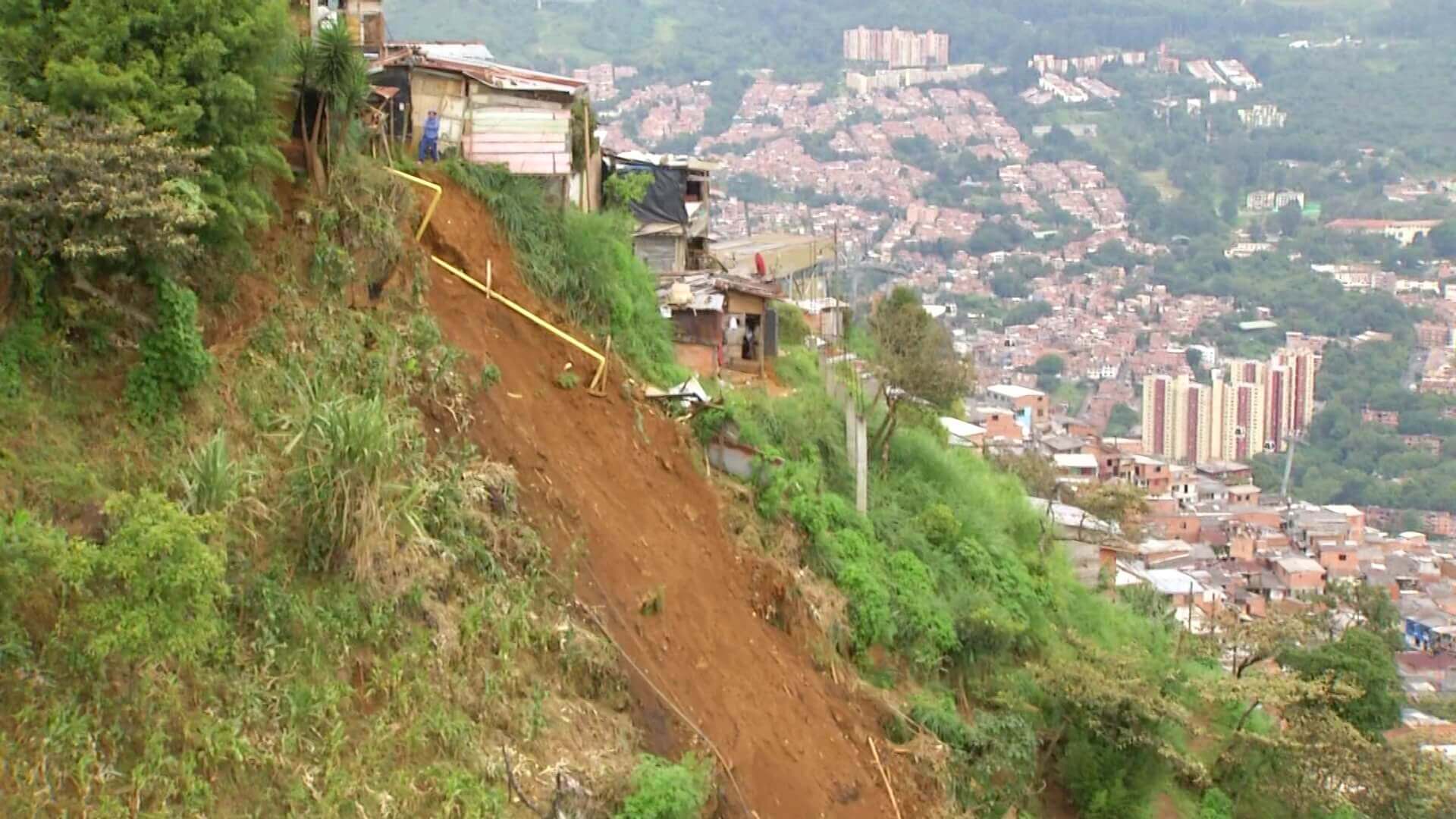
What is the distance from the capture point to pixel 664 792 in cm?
773

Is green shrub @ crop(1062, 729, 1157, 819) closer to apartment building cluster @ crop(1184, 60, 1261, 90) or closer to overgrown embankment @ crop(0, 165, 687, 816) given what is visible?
overgrown embankment @ crop(0, 165, 687, 816)

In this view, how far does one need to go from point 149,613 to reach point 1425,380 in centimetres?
6210

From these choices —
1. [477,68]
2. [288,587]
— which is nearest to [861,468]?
[477,68]

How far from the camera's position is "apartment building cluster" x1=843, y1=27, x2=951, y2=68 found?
105188 millimetres

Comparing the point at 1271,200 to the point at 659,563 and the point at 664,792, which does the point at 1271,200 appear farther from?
the point at 664,792

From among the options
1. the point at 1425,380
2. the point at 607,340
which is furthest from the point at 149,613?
the point at 1425,380

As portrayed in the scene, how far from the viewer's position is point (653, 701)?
8.76m

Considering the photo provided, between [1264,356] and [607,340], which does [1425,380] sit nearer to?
[1264,356]

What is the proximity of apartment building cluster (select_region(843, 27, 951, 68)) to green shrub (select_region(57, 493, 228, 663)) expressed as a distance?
102025 mm

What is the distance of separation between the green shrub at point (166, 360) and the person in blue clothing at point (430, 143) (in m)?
4.74

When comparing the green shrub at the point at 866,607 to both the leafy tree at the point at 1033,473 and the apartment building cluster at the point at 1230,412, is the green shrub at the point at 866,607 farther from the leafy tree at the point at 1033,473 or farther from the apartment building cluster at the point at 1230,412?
the apartment building cluster at the point at 1230,412

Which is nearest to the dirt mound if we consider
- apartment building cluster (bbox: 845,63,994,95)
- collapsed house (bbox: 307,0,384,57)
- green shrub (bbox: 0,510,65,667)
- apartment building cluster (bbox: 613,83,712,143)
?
collapsed house (bbox: 307,0,384,57)

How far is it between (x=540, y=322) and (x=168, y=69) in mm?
3615

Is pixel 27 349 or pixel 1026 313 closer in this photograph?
pixel 27 349
